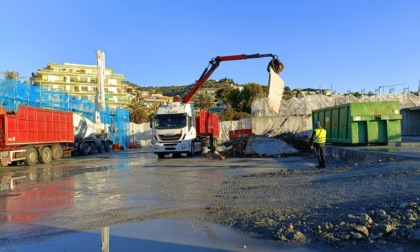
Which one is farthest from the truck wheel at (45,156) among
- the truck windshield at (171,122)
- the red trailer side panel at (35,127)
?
the truck windshield at (171,122)

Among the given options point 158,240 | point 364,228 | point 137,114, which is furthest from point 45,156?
point 137,114

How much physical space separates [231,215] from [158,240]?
1.76 metres

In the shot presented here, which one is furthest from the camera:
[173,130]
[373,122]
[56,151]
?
[56,151]

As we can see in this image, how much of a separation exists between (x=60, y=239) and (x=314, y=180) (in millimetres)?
6678

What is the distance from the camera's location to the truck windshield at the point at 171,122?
81.0ft

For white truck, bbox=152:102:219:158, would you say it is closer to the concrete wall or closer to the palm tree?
the concrete wall

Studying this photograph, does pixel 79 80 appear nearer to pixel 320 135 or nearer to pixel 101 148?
pixel 101 148

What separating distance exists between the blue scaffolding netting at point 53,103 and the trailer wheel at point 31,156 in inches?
284

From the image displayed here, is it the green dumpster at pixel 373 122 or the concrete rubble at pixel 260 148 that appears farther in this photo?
the concrete rubble at pixel 260 148

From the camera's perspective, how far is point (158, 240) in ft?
19.3

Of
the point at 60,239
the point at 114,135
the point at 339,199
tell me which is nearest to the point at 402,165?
the point at 339,199

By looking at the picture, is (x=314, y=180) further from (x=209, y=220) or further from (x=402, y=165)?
(x=209, y=220)

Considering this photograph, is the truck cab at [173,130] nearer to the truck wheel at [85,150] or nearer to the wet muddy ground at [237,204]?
the truck wheel at [85,150]

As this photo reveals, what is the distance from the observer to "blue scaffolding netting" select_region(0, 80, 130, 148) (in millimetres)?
29938
